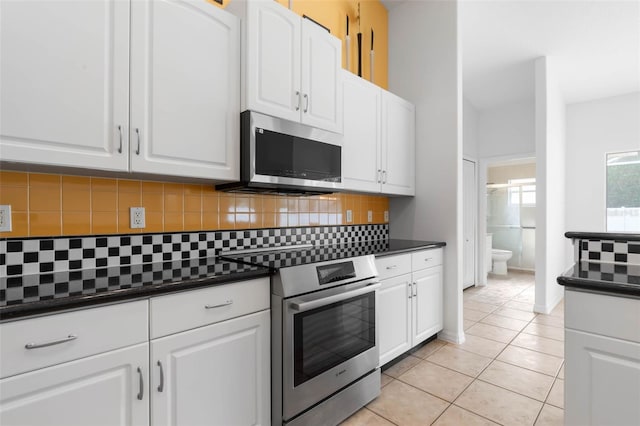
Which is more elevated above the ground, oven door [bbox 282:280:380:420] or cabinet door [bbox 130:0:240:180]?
cabinet door [bbox 130:0:240:180]

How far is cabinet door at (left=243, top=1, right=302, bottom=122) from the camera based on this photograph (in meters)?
1.81

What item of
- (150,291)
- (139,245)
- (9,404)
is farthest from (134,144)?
(9,404)

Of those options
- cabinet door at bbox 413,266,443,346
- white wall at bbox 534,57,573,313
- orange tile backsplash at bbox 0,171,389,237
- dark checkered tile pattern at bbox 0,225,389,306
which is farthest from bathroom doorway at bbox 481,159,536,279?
dark checkered tile pattern at bbox 0,225,389,306

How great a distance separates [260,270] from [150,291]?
0.50 m

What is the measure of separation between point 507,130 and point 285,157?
15.0 ft

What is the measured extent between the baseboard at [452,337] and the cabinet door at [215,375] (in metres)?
1.94

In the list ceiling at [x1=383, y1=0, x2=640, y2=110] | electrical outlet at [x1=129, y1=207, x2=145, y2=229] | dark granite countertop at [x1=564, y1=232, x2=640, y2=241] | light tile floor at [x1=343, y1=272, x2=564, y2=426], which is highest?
ceiling at [x1=383, y1=0, x2=640, y2=110]

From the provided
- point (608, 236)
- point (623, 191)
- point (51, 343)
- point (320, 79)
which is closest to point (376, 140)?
point (320, 79)

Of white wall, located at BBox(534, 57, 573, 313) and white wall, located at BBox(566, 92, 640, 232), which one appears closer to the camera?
white wall, located at BBox(534, 57, 573, 313)

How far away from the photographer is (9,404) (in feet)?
3.15

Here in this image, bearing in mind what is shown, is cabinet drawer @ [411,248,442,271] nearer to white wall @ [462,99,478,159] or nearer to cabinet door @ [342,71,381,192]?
cabinet door @ [342,71,381,192]

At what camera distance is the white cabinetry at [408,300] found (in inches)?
90.0

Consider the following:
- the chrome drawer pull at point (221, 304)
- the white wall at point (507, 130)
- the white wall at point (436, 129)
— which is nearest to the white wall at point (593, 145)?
the white wall at point (507, 130)

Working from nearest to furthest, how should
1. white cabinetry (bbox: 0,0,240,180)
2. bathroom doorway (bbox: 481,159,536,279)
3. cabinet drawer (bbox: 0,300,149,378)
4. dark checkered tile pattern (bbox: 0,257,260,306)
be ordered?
cabinet drawer (bbox: 0,300,149,378), dark checkered tile pattern (bbox: 0,257,260,306), white cabinetry (bbox: 0,0,240,180), bathroom doorway (bbox: 481,159,536,279)
